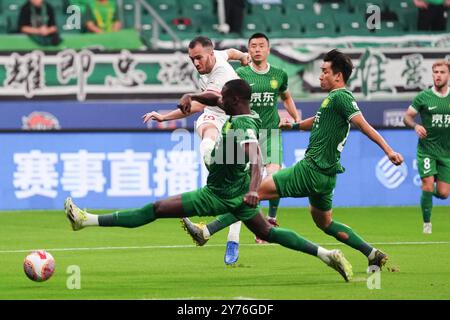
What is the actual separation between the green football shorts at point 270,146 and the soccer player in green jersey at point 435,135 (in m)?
3.24

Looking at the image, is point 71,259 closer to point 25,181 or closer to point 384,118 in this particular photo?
point 25,181

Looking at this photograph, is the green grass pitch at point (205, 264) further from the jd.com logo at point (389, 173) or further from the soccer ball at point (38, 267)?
the jd.com logo at point (389, 173)

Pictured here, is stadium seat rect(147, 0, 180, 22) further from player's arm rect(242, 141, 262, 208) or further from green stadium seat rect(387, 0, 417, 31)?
player's arm rect(242, 141, 262, 208)

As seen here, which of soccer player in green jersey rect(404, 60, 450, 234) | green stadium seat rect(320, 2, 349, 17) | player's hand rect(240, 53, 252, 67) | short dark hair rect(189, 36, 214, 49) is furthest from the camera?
green stadium seat rect(320, 2, 349, 17)

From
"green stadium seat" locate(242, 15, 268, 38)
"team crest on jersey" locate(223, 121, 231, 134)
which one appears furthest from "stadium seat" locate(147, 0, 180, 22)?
"team crest on jersey" locate(223, 121, 231, 134)

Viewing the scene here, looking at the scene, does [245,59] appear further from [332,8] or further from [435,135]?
[332,8]

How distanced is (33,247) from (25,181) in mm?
5892

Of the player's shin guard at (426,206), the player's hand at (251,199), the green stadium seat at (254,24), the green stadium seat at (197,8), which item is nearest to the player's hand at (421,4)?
the green stadium seat at (254,24)

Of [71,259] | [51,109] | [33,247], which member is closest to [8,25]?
[51,109]

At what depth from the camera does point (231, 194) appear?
438 inches

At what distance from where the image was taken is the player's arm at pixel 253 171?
34.1 feet

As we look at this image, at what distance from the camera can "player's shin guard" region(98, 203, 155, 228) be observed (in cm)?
1124
